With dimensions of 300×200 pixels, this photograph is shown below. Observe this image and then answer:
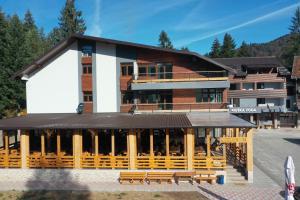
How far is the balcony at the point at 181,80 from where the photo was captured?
2775cm

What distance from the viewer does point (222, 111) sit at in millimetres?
27547

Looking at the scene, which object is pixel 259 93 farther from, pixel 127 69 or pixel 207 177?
pixel 207 177

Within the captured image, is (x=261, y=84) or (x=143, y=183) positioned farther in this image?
(x=261, y=84)

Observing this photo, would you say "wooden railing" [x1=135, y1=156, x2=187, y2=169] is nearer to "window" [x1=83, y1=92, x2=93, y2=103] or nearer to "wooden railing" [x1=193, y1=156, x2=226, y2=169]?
"wooden railing" [x1=193, y1=156, x2=226, y2=169]

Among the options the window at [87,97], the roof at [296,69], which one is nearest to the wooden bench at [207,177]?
the window at [87,97]

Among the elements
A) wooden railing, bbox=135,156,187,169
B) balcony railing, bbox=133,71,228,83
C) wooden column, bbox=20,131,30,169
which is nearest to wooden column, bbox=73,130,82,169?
wooden column, bbox=20,131,30,169

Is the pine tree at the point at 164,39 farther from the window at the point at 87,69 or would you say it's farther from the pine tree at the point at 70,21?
the window at the point at 87,69

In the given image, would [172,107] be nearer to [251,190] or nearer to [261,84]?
[251,190]

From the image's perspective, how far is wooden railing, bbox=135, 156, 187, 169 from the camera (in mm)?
20609

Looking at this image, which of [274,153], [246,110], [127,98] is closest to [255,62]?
[246,110]

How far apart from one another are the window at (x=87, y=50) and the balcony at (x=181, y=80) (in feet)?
15.1

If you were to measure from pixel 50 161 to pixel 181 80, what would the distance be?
40.5 feet

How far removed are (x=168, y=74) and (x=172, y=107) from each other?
284 centimetres

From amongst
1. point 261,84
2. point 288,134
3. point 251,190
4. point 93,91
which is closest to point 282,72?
point 261,84
